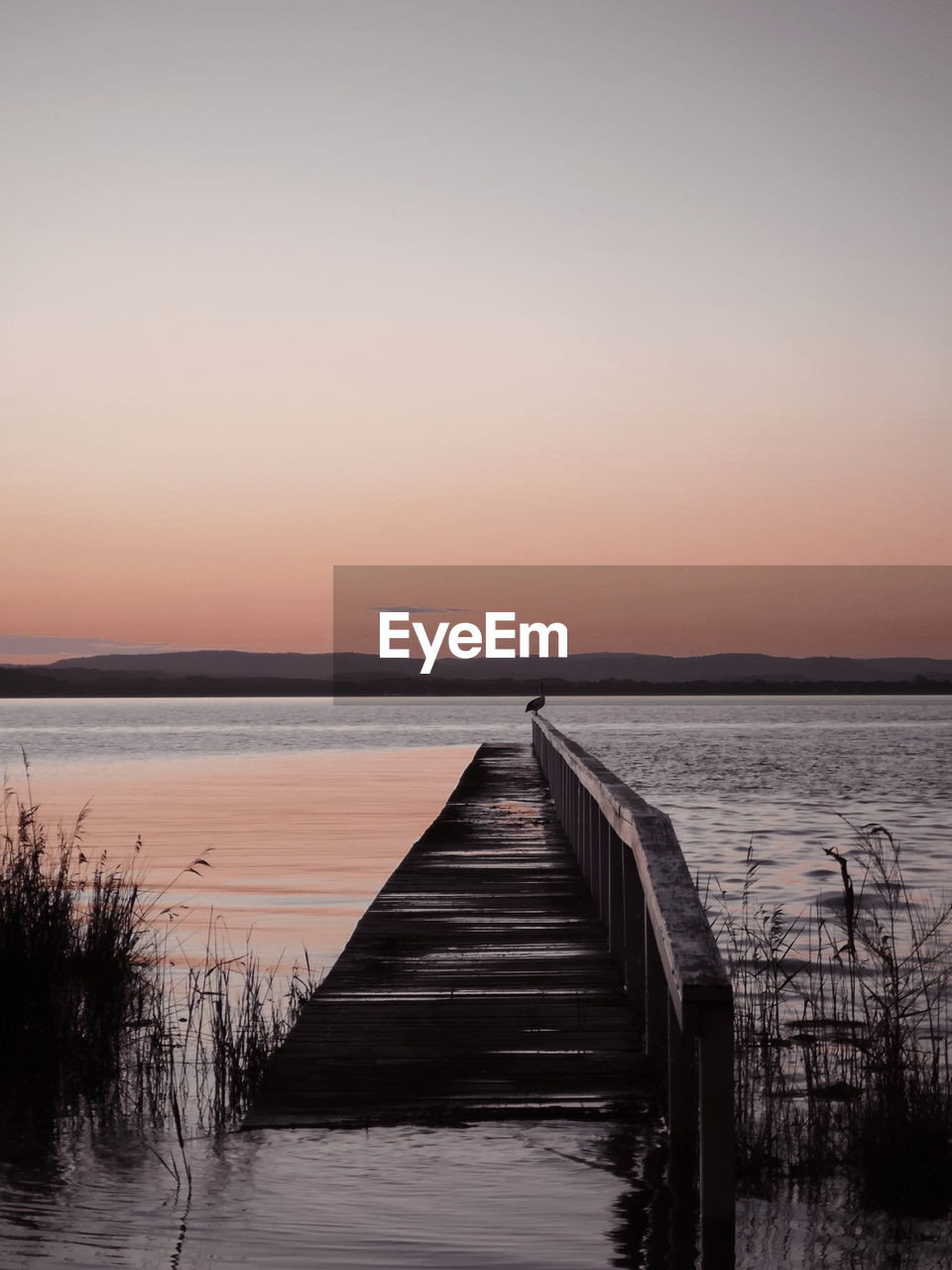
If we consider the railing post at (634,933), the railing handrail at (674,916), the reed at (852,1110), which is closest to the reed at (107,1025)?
the railing post at (634,933)

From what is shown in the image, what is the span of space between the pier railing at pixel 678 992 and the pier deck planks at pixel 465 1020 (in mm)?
259

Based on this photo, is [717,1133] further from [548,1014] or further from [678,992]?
[548,1014]

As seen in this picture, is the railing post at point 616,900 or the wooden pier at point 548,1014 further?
the railing post at point 616,900

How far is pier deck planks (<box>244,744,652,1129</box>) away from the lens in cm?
546

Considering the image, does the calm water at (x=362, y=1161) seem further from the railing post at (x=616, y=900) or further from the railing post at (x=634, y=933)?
the railing post at (x=616, y=900)

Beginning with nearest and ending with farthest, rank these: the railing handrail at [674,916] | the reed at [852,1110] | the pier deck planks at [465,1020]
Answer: the railing handrail at [674,916], the reed at [852,1110], the pier deck planks at [465,1020]

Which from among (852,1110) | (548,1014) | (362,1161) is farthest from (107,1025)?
(852,1110)

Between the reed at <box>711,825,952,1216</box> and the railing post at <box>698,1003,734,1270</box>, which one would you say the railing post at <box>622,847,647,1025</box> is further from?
the railing post at <box>698,1003,734,1270</box>

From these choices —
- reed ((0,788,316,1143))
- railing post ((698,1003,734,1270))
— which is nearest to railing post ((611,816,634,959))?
reed ((0,788,316,1143))

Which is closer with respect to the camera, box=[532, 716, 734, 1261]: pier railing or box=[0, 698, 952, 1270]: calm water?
box=[532, 716, 734, 1261]: pier railing

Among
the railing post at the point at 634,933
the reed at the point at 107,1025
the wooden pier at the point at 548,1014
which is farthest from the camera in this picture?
the railing post at the point at 634,933

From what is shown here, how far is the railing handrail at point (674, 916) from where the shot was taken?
11.8 feet

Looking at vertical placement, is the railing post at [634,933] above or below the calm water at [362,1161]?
above

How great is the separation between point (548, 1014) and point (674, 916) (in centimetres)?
277
